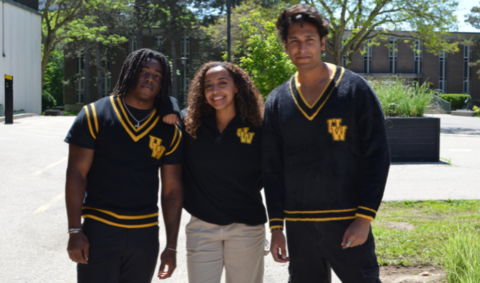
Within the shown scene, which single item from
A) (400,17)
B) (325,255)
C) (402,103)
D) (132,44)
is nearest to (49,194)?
(325,255)

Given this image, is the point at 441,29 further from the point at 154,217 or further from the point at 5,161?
the point at 154,217

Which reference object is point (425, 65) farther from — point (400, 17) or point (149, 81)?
point (149, 81)

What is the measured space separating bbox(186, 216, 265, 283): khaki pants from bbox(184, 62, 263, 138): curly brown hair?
0.63m

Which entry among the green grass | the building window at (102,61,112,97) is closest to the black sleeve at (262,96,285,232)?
the green grass

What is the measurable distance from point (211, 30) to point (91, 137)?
3755cm

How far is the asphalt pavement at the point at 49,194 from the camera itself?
460 cm

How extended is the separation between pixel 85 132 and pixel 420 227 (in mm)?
4347

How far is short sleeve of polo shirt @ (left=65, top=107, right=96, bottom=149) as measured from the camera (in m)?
2.54

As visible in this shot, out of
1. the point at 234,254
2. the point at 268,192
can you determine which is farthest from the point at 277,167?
the point at 234,254

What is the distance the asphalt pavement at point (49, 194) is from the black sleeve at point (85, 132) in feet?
7.24

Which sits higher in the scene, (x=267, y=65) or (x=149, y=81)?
(x=267, y=65)

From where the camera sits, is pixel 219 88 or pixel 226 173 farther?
pixel 219 88

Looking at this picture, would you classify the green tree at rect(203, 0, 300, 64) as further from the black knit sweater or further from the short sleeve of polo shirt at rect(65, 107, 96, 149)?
the short sleeve of polo shirt at rect(65, 107, 96, 149)

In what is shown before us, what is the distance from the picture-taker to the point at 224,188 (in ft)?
9.60
